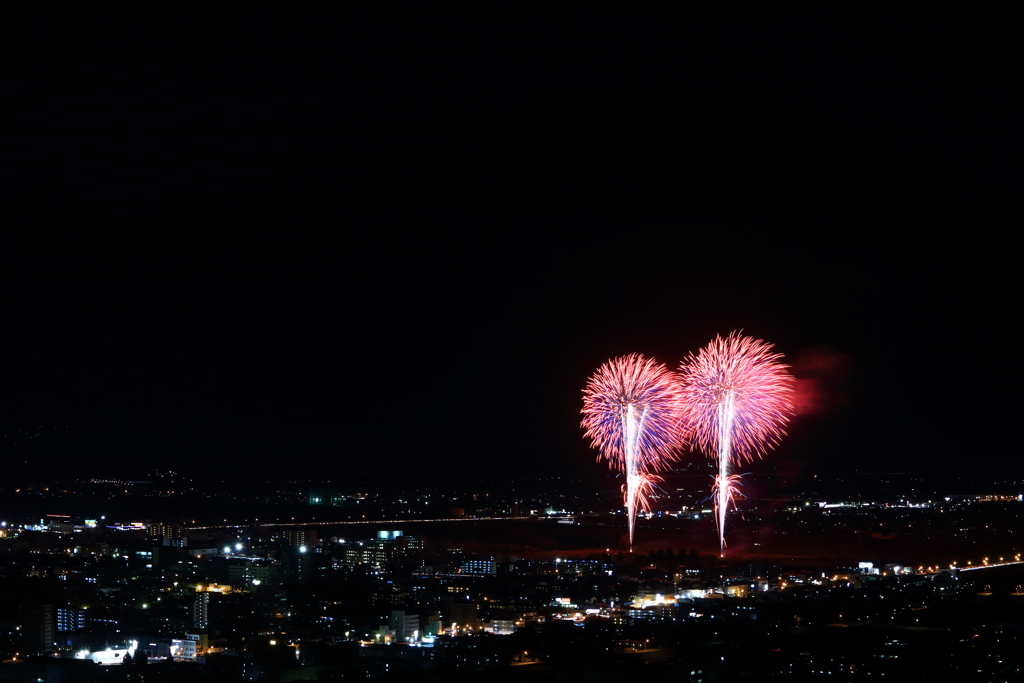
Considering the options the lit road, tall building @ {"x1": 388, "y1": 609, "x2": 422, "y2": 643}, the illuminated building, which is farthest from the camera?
the lit road

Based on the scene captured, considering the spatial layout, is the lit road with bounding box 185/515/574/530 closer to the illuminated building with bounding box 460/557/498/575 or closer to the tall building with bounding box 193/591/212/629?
the illuminated building with bounding box 460/557/498/575

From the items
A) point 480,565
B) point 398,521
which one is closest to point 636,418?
point 480,565

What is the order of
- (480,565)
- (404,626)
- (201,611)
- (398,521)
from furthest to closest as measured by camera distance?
(398,521) → (480,565) → (201,611) → (404,626)

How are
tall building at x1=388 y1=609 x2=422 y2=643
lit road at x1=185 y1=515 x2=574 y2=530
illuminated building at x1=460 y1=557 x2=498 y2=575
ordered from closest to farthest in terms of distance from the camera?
tall building at x1=388 y1=609 x2=422 y2=643 → illuminated building at x1=460 y1=557 x2=498 y2=575 → lit road at x1=185 y1=515 x2=574 y2=530

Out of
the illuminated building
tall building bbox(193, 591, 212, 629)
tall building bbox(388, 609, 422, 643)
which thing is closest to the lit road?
the illuminated building

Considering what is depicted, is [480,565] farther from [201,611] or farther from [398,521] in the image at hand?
[398,521]

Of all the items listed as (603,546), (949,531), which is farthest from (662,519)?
(949,531)

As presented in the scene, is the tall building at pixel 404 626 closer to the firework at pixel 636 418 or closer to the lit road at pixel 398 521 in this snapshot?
the firework at pixel 636 418

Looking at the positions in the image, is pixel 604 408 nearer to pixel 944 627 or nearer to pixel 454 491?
pixel 944 627

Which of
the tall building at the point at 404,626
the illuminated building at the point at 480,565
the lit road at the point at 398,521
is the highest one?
the lit road at the point at 398,521

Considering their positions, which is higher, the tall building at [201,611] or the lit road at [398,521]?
the lit road at [398,521]

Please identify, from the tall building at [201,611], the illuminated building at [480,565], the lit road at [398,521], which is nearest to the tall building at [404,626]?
the tall building at [201,611]
